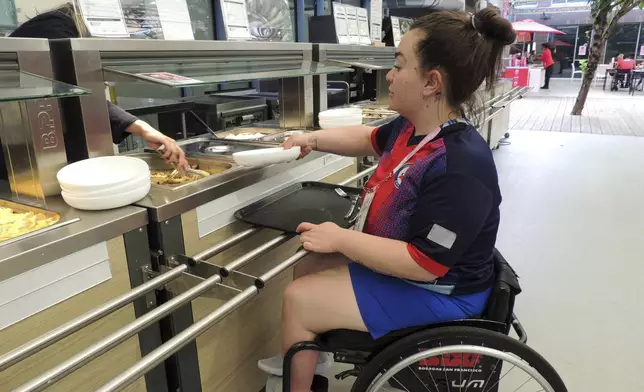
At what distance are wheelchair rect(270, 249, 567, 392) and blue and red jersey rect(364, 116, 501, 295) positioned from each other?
9 centimetres

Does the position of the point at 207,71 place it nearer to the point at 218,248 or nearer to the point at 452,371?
the point at 218,248

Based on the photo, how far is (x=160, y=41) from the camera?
1.40m

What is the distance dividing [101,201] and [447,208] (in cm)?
81

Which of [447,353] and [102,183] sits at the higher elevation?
[102,183]

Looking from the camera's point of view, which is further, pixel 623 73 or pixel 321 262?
pixel 623 73

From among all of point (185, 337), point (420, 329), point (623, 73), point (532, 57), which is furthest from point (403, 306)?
point (532, 57)

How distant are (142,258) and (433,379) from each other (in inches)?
32.0

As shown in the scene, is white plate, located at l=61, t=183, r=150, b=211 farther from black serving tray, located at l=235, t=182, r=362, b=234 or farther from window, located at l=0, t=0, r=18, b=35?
window, located at l=0, t=0, r=18, b=35

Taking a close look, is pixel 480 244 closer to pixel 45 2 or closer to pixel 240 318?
pixel 240 318

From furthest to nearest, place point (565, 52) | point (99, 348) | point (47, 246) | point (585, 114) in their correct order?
point (565, 52)
point (585, 114)
point (47, 246)
point (99, 348)

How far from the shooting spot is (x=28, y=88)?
37.8 inches

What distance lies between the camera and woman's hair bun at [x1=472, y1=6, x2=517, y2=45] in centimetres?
111

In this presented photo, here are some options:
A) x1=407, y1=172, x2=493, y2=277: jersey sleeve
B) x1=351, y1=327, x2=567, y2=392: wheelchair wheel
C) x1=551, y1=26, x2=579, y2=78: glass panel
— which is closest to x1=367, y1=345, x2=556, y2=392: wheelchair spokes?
Result: x1=351, y1=327, x2=567, y2=392: wheelchair wheel

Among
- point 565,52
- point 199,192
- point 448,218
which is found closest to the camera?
point 448,218
